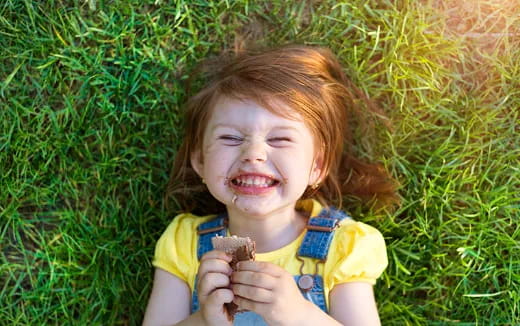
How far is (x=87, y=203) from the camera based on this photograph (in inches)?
83.0

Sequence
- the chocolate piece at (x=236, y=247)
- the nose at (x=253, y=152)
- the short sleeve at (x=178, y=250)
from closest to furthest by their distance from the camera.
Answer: the chocolate piece at (x=236, y=247) < the nose at (x=253, y=152) < the short sleeve at (x=178, y=250)

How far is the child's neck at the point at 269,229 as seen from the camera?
1906 millimetres

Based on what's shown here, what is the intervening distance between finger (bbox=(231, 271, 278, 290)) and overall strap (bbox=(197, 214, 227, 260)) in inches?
14.5

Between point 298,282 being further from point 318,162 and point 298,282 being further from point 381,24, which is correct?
point 381,24

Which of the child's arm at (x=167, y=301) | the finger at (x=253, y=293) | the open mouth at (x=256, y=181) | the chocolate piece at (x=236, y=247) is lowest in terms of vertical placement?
the child's arm at (x=167, y=301)

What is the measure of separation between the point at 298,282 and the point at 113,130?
2.53ft

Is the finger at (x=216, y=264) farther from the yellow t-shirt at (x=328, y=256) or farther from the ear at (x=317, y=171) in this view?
the ear at (x=317, y=171)

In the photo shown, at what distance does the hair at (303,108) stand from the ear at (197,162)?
0.02 meters

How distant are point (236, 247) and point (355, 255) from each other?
16.2 inches

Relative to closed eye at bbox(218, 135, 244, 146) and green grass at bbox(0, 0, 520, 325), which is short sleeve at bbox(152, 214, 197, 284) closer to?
green grass at bbox(0, 0, 520, 325)

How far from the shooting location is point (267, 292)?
5.21ft

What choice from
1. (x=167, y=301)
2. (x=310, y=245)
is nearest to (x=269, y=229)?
(x=310, y=245)

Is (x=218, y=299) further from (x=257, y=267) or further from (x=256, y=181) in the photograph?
(x=256, y=181)

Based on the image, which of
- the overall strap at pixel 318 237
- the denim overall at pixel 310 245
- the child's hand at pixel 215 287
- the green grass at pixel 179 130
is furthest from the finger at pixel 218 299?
the green grass at pixel 179 130
